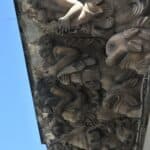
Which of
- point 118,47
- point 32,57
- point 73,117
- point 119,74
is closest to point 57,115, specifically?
point 73,117

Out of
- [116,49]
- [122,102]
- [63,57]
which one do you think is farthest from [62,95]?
[116,49]

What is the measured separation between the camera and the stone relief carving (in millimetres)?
8586

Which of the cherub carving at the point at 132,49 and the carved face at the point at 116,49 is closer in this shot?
the cherub carving at the point at 132,49

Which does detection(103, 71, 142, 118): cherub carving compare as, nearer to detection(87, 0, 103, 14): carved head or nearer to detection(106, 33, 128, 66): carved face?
detection(106, 33, 128, 66): carved face

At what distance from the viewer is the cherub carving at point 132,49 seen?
8.25 meters

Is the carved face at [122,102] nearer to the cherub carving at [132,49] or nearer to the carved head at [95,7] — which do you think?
the cherub carving at [132,49]

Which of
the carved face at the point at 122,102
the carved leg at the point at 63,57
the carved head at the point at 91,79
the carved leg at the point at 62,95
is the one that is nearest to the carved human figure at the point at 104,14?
the carved leg at the point at 63,57

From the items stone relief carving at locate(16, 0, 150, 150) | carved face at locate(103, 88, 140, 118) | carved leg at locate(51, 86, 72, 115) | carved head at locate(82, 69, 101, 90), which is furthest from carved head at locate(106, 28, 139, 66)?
carved leg at locate(51, 86, 72, 115)

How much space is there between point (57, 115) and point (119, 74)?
200cm

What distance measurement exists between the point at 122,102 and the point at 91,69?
32.4 inches

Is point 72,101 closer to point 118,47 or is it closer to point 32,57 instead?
point 32,57

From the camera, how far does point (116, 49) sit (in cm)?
848

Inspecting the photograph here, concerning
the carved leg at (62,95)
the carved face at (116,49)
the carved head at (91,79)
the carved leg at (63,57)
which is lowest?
the carved leg at (62,95)

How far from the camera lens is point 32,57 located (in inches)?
430
